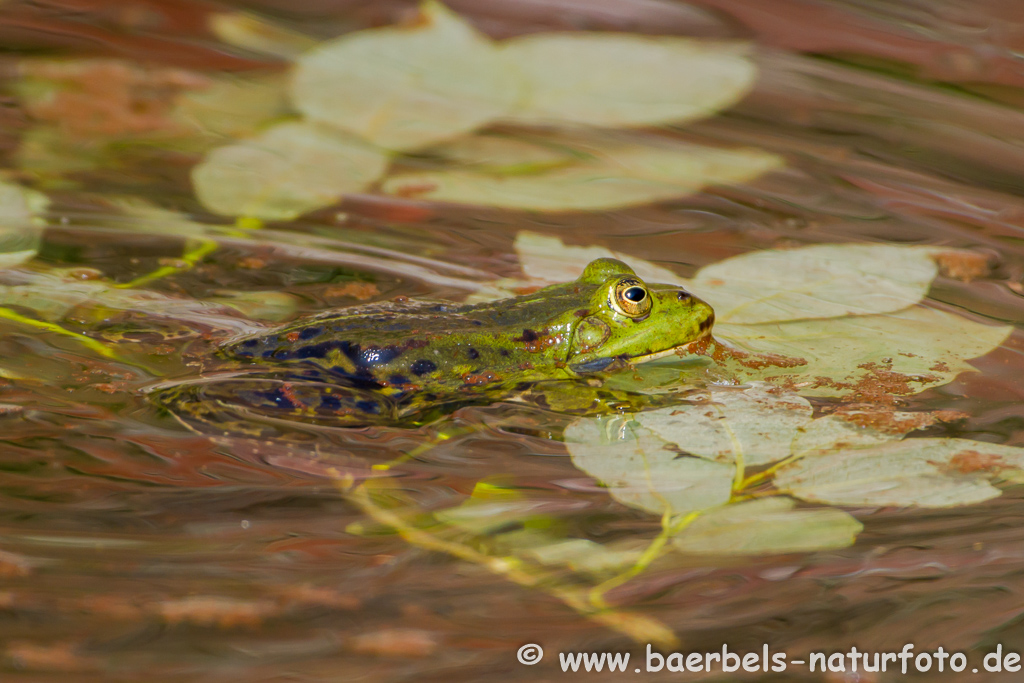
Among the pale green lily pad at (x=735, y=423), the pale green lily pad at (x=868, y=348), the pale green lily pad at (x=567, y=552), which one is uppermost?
the pale green lily pad at (x=868, y=348)

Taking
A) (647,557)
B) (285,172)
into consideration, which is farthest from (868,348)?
(285,172)

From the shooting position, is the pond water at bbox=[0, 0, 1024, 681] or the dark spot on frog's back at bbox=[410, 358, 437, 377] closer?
the pond water at bbox=[0, 0, 1024, 681]

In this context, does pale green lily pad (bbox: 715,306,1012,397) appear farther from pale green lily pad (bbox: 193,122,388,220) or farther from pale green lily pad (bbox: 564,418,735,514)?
pale green lily pad (bbox: 193,122,388,220)

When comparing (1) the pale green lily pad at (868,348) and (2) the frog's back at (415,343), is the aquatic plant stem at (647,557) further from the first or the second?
(2) the frog's back at (415,343)

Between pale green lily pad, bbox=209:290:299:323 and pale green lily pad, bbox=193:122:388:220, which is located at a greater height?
pale green lily pad, bbox=193:122:388:220

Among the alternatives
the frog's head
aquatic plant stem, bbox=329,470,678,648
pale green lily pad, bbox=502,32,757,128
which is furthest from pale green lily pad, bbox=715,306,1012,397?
pale green lily pad, bbox=502,32,757,128

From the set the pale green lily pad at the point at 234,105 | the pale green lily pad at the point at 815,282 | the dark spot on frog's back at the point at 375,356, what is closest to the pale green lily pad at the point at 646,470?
the dark spot on frog's back at the point at 375,356

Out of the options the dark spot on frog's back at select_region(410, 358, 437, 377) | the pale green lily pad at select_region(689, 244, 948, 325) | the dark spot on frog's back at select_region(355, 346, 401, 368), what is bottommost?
the dark spot on frog's back at select_region(410, 358, 437, 377)
